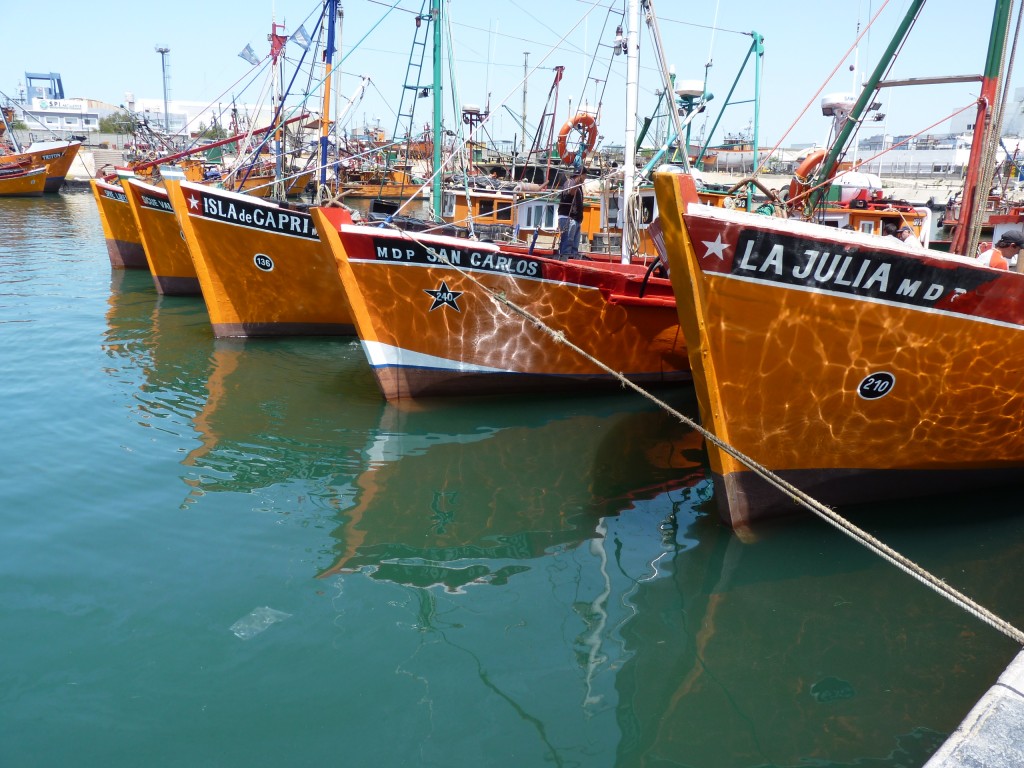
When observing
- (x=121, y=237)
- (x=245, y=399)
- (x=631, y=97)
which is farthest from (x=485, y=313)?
(x=121, y=237)

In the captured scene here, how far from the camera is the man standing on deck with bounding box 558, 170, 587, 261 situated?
10797mm

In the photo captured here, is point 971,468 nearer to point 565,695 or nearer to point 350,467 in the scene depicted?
point 565,695

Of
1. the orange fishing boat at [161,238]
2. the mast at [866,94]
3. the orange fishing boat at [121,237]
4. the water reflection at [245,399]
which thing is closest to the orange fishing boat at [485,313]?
the water reflection at [245,399]

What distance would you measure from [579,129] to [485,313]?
4.95 metres

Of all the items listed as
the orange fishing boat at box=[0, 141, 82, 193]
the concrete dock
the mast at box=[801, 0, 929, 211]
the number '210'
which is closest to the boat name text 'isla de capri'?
the mast at box=[801, 0, 929, 211]

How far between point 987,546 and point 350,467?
18.9ft

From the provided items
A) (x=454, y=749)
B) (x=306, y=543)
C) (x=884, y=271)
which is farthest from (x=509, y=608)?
(x=884, y=271)

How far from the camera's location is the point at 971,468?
22.6ft

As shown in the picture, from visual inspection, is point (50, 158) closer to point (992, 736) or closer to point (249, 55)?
point (249, 55)

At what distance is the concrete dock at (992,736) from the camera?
2771 millimetres

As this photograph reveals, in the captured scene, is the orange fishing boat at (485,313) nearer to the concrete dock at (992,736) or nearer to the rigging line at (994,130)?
the rigging line at (994,130)

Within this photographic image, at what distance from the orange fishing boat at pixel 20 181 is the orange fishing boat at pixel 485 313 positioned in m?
40.2

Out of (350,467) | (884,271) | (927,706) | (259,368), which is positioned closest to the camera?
(927,706)

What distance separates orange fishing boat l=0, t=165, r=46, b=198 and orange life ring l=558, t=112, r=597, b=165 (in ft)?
127
